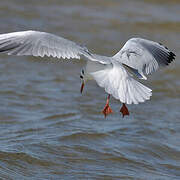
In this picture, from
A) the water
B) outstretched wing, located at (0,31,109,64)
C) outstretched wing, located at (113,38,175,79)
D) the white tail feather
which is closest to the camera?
the white tail feather

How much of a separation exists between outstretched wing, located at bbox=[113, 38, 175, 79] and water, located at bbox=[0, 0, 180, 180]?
3.15 ft

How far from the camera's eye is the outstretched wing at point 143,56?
225 inches

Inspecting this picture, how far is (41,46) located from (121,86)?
93 centimetres

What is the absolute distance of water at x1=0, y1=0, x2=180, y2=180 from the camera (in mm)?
5543

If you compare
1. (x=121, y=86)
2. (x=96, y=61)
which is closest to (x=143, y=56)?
(x=96, y=61)

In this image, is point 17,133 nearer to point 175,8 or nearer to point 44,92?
point 44,92

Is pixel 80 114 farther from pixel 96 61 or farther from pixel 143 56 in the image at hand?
pixel 96 61

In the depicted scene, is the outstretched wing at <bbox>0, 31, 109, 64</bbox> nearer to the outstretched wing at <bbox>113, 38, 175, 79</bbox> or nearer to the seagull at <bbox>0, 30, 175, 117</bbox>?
the seagull at <bbox>0, 30, 175, 117</bbox>

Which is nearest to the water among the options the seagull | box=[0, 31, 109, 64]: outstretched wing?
the seagull

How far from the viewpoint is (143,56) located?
5977 millimetres

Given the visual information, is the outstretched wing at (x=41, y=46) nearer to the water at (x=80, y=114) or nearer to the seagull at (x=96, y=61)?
the seagull at (x=96, y=61)

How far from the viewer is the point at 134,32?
35.7 feet

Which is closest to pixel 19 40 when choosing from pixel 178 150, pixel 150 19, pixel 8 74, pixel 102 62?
pixel 102 62

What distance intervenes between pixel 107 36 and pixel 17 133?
478 centimetres
